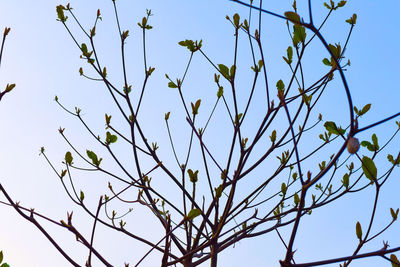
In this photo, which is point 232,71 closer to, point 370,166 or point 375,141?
point 375,141

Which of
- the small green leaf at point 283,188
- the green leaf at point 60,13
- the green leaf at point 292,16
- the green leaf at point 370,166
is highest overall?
the green leaf at point 60,13

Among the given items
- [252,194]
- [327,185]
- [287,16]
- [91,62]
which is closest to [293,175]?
[327,185]

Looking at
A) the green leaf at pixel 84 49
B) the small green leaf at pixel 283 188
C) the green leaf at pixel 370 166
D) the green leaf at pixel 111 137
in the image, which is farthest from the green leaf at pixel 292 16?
the green leaf at pixel 84 49

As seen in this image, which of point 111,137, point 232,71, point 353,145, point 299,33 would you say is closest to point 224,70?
point 232,71

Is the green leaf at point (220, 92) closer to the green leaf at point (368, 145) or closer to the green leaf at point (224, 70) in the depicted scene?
the green leaf at point (224, 70)

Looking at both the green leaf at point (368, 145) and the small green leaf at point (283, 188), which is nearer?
the green leaf at point (368, 145)

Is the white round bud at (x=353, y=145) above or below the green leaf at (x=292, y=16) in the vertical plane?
below

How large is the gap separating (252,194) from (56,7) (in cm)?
185

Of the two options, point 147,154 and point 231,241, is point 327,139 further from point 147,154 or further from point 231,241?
point 147,154

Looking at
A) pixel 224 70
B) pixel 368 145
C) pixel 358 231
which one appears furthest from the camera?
pixel 224 70

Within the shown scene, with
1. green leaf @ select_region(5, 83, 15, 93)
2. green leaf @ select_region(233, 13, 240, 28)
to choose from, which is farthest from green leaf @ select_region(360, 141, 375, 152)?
green leaf @ select_region(5, 83, 15, 93)

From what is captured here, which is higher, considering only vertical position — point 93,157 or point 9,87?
point 93,157

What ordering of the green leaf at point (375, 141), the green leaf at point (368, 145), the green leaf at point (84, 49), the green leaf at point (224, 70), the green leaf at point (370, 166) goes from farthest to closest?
the green leaf at point (84, 49) < the green leaf at point (224, 70) < the green leaf at point (375, 141) < the green leaf at point (368, 145) < the green leaf at point (370, 166)

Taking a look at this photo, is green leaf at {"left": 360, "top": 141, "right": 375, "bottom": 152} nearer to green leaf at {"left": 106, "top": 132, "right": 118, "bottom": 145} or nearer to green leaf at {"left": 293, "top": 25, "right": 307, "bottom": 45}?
green leaf at {"left": 293, "top": 25, "right": 307, "bottom": 45}
